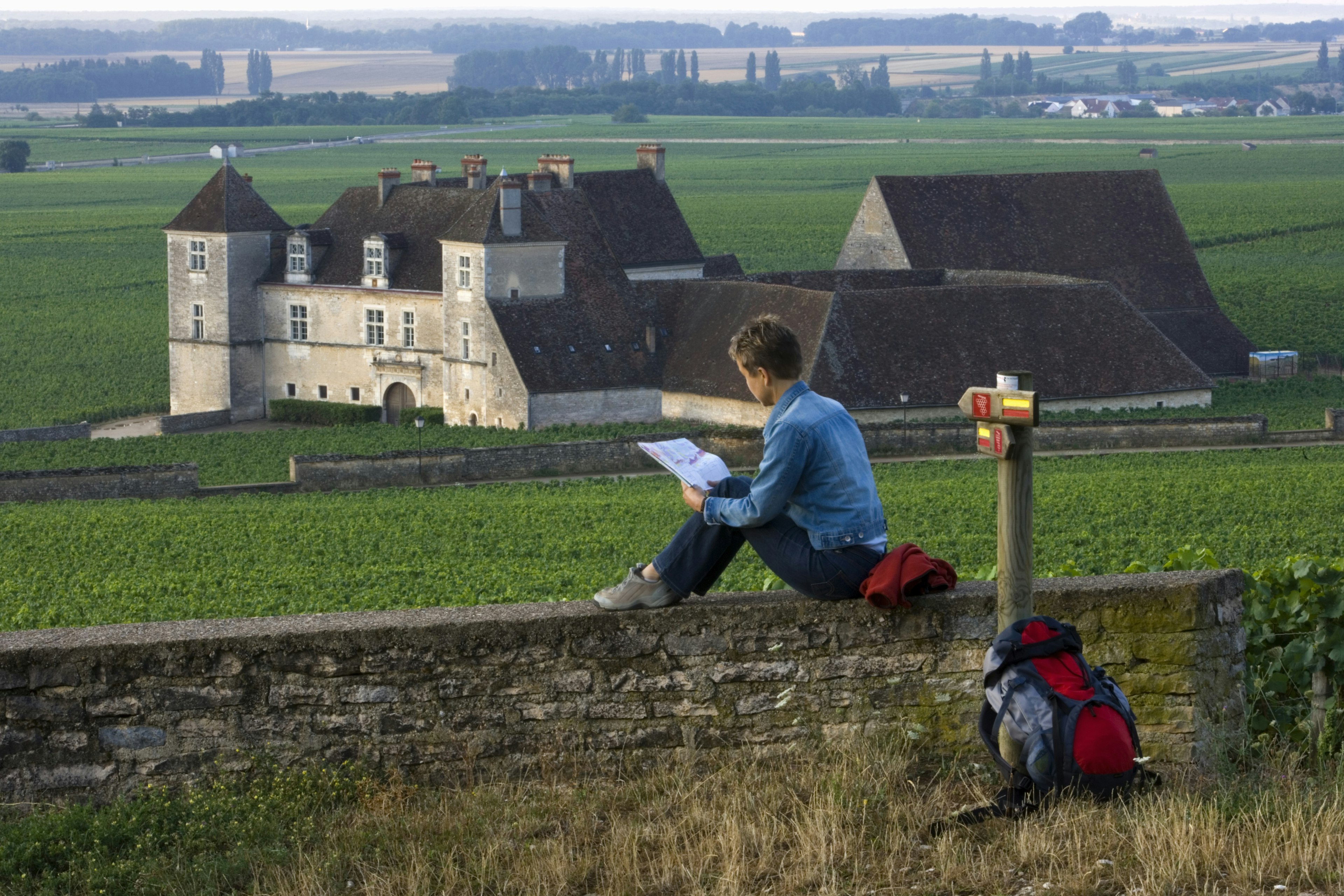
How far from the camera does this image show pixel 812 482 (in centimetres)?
875

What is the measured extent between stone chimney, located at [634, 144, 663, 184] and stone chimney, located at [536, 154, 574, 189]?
4.94 meters

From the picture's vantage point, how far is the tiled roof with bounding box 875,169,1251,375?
58.0m

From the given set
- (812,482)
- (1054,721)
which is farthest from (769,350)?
(1054,721)

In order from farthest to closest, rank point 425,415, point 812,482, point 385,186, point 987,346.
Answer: point 385,186
point 425,415
point 987,346
point 812,482

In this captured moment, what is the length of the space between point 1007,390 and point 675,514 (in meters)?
23.5

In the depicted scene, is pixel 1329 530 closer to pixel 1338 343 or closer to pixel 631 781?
pixel 631 781

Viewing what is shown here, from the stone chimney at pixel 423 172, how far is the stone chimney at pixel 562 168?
3237mm

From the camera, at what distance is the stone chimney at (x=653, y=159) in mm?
62062

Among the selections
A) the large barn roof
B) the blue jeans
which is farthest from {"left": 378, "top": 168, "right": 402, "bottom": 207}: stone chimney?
the blue jeans

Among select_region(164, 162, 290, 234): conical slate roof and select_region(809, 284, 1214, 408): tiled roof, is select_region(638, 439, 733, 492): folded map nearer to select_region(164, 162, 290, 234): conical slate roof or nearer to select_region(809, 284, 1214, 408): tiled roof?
select_region(809, 284, 1214, 408): tiled roof

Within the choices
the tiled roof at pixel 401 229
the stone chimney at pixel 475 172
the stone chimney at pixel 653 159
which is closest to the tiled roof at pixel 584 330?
the tiled roof at pixel 401 229

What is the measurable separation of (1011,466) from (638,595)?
1836 mm

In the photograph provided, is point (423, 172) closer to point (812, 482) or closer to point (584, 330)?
point (584, 330)

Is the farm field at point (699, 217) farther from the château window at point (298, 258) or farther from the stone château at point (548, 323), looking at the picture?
the château window at point (298, 258)
